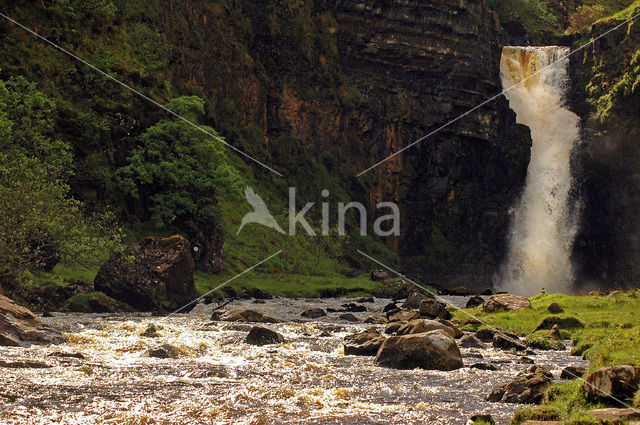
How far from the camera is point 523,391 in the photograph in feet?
60.5

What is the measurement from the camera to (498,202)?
366 ft

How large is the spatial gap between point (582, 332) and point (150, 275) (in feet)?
87.1

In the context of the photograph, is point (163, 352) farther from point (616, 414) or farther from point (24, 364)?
point (616, 414)

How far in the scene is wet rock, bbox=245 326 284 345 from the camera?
2955 cm

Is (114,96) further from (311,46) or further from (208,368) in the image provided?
(311,46)

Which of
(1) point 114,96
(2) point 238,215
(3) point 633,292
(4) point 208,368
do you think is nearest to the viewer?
(4) point 208,368

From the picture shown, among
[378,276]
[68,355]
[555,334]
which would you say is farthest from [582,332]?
[378,276]

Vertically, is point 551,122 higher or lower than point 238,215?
higher

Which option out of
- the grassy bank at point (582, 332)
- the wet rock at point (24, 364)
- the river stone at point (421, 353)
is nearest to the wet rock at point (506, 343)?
the grassy bank at point (582, 332)

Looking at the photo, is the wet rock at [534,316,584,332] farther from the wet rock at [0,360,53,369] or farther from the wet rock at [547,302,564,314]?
the wet rock at [0,360,53,369]

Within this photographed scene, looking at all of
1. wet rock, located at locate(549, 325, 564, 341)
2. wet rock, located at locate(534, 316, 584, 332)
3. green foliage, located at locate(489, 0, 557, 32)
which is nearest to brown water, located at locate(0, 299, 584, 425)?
wet rock, located at locate(549, 325, 564, 341)

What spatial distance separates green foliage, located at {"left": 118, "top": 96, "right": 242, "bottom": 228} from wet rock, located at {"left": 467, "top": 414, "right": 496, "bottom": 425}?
4859 centimetres

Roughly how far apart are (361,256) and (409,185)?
68.0ft

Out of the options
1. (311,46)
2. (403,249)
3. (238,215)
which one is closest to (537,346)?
(238,215)
